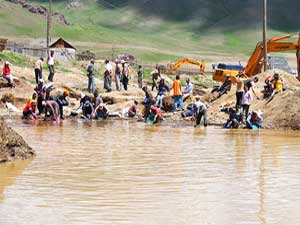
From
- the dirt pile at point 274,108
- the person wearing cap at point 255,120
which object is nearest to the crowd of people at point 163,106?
the person wearing cap at point 255,120

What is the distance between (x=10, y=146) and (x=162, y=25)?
464ft

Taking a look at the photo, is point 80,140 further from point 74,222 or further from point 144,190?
point 74,222

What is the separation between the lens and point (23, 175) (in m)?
15.3

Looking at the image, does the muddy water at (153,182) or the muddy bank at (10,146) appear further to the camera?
the muddy bank at (10,146)

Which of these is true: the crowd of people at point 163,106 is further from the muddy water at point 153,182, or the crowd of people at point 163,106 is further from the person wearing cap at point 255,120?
the muddy water at point 153,182

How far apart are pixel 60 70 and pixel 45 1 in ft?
395

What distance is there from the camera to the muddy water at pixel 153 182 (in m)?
11.8

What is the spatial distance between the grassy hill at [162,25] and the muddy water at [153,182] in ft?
306

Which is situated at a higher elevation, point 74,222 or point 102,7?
point 102,7

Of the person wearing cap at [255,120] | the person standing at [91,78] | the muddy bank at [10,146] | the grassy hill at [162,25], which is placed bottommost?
the muddy bank at [10,146]

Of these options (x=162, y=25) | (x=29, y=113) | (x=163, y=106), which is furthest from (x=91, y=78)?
(x=162, y=25)

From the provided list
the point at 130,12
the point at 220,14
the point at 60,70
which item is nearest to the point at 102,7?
the point at 130,12

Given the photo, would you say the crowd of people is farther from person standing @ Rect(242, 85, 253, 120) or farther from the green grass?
the green grass

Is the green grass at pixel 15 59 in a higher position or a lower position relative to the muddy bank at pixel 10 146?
higher
